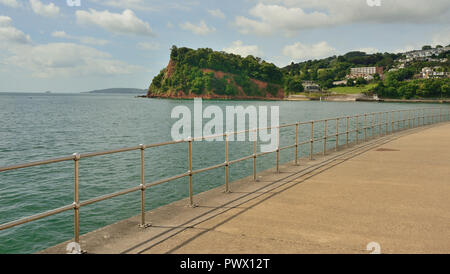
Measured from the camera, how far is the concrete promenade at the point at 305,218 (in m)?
4.87

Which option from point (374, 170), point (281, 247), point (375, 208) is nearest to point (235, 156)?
point (374, 170)

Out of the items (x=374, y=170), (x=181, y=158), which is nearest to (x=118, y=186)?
(x=181, y=158)

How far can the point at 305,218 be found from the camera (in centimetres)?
600

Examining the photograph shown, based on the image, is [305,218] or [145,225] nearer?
[145,225]

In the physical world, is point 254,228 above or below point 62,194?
above

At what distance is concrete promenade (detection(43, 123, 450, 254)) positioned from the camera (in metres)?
4.87

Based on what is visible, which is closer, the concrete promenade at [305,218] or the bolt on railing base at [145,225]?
the concrete promenade at [305,218]

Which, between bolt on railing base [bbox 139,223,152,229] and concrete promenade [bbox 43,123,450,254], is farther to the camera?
bolt on railing base [bbox 139,223,152,229]
